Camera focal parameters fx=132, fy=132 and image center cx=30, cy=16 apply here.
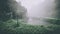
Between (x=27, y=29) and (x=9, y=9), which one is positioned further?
(x=9, y=9)

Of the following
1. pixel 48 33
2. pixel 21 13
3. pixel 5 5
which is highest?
pixel 5 5

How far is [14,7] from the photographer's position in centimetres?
738

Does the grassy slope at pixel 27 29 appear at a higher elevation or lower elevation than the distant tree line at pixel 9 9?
lower

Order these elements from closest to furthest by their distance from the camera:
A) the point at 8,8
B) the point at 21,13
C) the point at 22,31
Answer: the point at 22,31 → the point at 8,8 → the point at 21,13

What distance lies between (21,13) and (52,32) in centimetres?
267

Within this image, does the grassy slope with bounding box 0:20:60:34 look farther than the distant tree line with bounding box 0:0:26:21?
No

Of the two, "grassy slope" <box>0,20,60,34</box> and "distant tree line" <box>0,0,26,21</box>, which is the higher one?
"distant tree line" <box>0,0,26,21</box>

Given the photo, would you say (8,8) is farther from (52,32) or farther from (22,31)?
(52,32)

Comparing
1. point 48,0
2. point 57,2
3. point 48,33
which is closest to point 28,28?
point 48,33

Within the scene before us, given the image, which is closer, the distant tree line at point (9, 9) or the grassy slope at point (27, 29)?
the grassy slope at point (27, 29)

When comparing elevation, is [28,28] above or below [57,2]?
below

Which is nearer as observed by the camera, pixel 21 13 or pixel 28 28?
pixel 28 28

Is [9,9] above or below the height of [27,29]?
above

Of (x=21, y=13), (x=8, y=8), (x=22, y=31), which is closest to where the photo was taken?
(x=22, y=31)
